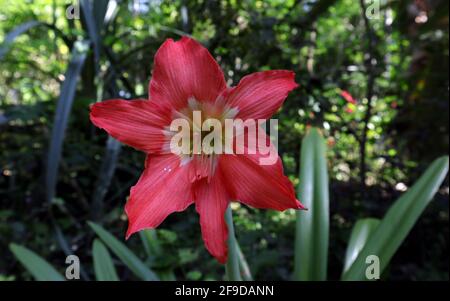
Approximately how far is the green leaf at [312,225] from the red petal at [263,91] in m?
0.51

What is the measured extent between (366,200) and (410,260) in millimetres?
319

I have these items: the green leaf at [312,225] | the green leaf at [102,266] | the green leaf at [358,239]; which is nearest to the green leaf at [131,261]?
the green leaf at [102,266]

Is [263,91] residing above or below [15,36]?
below

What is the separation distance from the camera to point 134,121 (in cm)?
50

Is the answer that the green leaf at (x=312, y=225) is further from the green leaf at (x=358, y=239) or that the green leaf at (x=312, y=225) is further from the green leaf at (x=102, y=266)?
the green leaf at (x=102, y=266)

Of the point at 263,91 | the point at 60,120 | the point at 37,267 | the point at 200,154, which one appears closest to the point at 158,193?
the point at 200,154

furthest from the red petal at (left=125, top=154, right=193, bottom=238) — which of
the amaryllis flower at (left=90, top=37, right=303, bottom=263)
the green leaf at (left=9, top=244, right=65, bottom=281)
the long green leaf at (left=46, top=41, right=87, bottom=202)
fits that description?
the long green leaf at (left=46, top=41, right=87, bottom=202)

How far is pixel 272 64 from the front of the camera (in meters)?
1.34

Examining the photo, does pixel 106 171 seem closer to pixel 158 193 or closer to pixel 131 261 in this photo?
pixel 131 261

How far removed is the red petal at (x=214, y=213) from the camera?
48 centimetres

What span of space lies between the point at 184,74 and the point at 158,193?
5.9 inches

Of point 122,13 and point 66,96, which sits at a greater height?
point 122,13

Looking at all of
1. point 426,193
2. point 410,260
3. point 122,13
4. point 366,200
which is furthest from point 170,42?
point 122,13
